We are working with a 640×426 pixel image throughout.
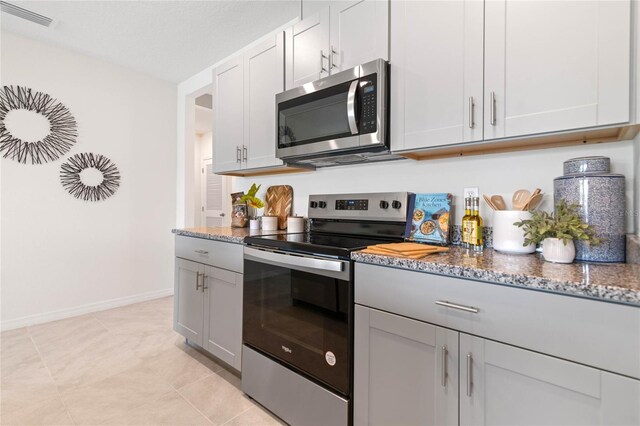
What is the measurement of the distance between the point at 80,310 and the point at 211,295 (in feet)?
6.90

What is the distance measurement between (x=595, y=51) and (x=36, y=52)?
4.15 m

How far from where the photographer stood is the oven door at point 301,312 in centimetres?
135

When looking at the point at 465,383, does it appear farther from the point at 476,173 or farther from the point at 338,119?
the point at 338,119

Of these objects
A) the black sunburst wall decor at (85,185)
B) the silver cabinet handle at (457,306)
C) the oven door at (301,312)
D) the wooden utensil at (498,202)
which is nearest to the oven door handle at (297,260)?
the oven door at (301,312)

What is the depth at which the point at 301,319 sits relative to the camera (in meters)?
1.53

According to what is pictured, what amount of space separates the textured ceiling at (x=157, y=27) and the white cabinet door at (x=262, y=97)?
45cm

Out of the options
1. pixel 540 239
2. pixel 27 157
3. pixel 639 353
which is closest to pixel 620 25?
pixel 540 239

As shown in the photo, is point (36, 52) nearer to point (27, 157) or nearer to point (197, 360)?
point (27, 157)

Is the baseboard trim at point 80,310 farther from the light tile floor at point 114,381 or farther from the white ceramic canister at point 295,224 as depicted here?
the white ceramic canister at point 295,224

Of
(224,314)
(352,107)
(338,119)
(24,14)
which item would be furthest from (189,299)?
(24,14)

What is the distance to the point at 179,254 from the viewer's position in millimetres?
2439

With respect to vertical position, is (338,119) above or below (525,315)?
above

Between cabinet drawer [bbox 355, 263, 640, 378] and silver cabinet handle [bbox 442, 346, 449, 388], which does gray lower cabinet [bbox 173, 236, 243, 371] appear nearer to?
cabinet drawer [bbox 355, 263, 640, 378]

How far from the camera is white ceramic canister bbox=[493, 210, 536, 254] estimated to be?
1.28 metres
